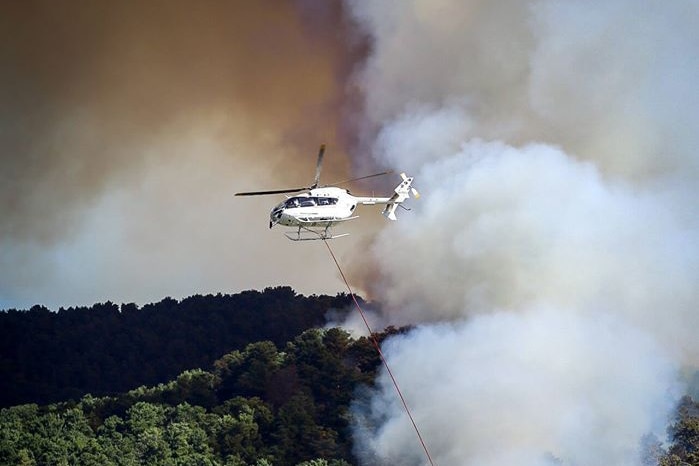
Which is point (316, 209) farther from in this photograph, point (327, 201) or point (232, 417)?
point (232, 417)

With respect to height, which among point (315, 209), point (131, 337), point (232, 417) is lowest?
point (315, 209)

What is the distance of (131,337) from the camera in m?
139

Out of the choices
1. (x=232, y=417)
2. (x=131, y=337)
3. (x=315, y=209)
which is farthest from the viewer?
(x=131, y=337)

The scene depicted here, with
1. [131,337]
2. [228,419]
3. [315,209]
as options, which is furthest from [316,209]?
[131,337]

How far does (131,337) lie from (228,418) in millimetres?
49311

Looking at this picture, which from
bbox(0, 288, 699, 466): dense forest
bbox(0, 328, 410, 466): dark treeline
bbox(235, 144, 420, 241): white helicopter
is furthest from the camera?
bbox(0, 328, 410, 466): dark treeline

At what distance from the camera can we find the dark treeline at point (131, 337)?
126 m

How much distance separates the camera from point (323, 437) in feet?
293

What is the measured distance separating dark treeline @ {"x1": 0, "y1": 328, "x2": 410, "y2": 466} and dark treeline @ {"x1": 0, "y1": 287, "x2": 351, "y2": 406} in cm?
1659

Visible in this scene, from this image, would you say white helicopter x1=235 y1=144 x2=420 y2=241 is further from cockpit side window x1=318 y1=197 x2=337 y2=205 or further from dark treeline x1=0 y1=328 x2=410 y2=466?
dark treeline x1=0 y1=328 x2=410 y2=466

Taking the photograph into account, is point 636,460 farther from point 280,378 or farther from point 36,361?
point 36,361

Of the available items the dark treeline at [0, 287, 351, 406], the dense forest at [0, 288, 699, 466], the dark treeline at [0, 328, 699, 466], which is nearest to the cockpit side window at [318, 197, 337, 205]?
the dense forest at [0, 288, 699, 466]

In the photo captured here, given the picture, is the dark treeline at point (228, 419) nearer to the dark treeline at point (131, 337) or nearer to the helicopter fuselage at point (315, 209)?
the dark treeline at point (131, 337)

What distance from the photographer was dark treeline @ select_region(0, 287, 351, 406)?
12619 cm
